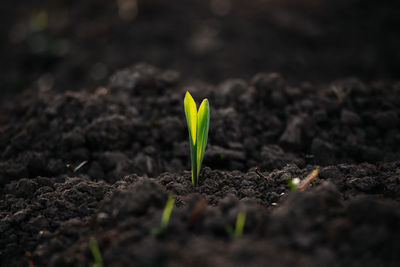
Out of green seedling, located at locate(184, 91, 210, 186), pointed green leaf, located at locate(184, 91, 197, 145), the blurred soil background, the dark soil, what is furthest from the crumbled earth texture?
the blurred soil background

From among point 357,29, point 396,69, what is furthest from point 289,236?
point 357,29

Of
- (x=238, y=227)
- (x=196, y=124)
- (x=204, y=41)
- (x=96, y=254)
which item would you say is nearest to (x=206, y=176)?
(x=196, y=124)

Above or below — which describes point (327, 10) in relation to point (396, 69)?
above

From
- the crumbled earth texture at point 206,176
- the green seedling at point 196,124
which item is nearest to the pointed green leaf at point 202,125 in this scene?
the green seedling at point 196,124

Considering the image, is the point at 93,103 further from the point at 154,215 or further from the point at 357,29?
the point at 357,29

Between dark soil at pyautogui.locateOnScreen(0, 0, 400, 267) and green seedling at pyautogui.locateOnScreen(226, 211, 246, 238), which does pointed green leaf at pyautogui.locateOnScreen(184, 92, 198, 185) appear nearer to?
dark soil at pyautogui.locateOnScreen(0, 0, 400, 267)

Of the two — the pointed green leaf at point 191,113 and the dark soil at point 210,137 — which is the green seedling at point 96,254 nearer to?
the dark soil at point 210,137
